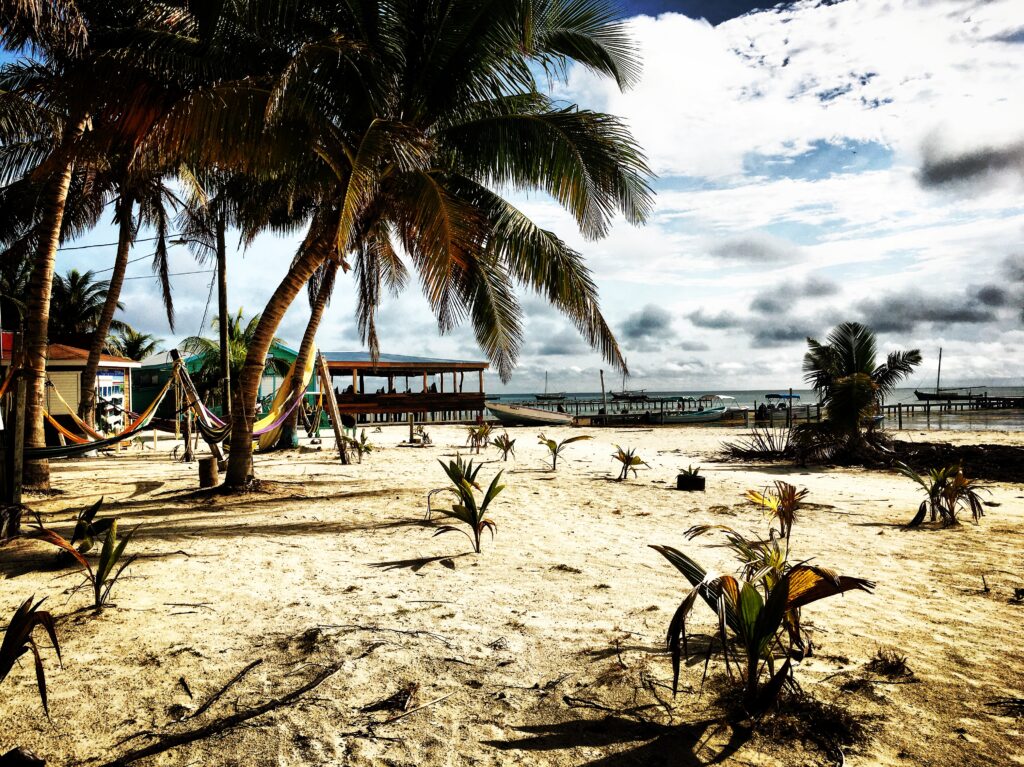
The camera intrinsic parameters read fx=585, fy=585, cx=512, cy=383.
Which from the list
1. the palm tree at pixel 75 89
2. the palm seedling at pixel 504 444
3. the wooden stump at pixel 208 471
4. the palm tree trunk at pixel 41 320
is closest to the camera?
the palm tree at pixel 75 89

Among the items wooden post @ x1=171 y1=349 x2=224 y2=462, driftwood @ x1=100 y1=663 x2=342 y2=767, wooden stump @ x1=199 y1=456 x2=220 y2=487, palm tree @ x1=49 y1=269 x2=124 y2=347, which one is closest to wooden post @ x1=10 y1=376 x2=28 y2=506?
wooden stump @ x1=199 y1=456 x2=220 y2=487

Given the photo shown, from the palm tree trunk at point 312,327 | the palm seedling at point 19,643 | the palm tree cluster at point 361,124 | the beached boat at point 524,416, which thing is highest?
the palm tree cluster at point 361,124

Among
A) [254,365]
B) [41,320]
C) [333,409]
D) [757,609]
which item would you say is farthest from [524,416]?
[757,609]

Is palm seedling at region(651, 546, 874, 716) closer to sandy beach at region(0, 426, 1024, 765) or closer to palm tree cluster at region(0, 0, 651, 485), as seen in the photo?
sandy beach at region(0, 426, 1024, 765)

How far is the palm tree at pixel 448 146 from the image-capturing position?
5.54 metres

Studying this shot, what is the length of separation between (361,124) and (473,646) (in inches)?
217

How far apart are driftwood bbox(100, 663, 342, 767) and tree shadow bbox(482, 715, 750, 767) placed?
2.57 feet

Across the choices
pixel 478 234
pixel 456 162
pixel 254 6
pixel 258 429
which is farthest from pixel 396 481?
pixel 254 6

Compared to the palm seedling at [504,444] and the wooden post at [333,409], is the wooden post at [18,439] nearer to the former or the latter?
Result: the wooden post at [333,409]

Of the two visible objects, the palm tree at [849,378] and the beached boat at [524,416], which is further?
the beached boat at [524,416]

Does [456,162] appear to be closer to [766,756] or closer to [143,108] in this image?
[143,108]

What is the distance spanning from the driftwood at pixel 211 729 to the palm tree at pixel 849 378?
37.8 ft

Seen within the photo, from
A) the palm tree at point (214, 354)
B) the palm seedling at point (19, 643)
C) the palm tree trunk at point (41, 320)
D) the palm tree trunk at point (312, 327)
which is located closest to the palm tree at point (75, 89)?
the palm tree trunk at point (41, 320)

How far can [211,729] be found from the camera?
2.01 meters
